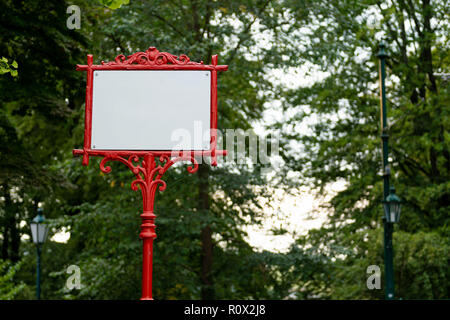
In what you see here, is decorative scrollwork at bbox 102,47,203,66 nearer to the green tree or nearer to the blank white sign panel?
the blank white sign panel

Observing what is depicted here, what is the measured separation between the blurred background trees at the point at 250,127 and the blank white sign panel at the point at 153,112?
22.5 feet

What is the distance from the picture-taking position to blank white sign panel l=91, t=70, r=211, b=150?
3.76m

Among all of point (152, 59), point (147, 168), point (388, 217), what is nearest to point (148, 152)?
point (147, 168)

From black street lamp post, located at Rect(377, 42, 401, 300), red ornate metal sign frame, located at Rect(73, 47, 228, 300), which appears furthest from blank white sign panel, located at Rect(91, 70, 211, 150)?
black street lamp post, located at Rect(377, 42, 401, 300)

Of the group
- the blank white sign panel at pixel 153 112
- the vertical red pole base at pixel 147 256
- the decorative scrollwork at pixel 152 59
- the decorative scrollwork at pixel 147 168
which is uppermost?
the decorative scrollwork at pixel 152 59

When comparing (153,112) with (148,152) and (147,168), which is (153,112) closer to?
(148,152)

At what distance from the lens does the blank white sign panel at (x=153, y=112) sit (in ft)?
12.3

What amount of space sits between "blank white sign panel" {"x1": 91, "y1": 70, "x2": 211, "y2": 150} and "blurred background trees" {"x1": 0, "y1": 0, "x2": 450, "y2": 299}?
6846 millimetres

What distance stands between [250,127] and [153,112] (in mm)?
13604

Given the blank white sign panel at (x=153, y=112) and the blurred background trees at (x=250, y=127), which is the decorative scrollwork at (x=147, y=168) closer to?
the blank white sign panel at (x=153, y=112)

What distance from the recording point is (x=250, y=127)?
1731 cm

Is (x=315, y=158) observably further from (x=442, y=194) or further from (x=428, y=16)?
(x=428, y=16)

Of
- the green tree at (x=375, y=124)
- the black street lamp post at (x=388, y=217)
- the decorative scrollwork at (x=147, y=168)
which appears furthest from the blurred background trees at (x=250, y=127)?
the decorative scrollwork at (x=147, y=168)
